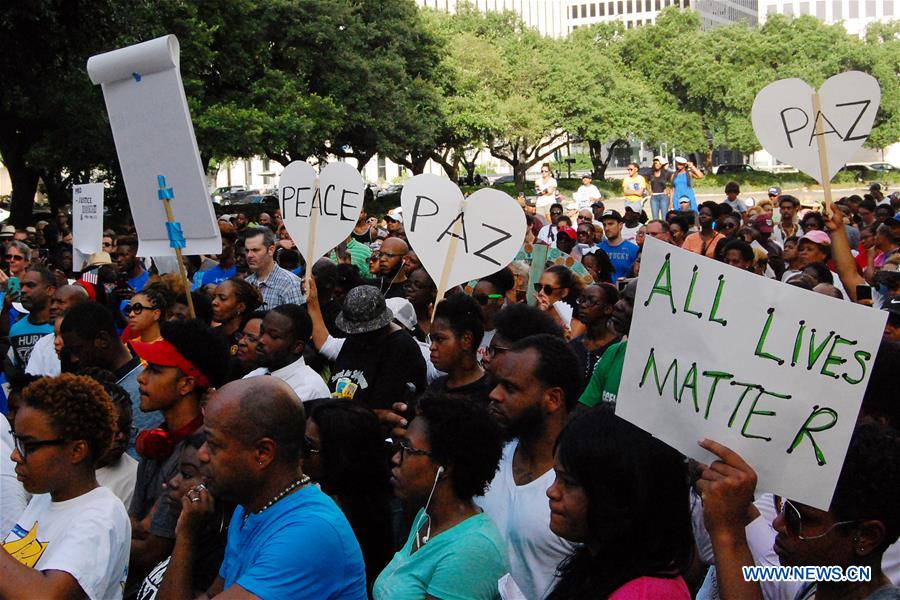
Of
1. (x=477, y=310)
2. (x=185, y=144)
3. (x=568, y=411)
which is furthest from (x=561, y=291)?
(x=568, y=411)

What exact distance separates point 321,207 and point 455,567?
204 inches

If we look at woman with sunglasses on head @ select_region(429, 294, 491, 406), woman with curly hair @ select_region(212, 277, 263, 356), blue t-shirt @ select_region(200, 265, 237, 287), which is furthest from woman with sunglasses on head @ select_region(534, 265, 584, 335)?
blue t-shirt @ select_region(200, 265, 237, 287)

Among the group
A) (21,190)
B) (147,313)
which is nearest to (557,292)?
(147,313)

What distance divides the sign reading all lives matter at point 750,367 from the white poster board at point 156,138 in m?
4.22

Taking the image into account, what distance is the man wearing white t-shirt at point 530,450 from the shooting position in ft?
11.2

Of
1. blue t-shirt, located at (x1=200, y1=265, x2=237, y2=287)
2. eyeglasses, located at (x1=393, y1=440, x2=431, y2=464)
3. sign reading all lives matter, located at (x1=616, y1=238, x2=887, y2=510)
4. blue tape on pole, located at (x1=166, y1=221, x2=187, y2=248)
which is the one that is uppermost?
blue tape on pole, located at (x1=166, y1=221, x2=187, y2=248)

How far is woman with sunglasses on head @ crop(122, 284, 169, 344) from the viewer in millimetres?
6340

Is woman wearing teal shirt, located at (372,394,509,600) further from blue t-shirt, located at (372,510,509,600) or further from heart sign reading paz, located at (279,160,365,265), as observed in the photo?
heart sign reading paz, located at (279,160,365,265)

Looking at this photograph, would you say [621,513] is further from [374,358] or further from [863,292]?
[863,292]

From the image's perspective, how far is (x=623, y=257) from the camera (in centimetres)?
1120

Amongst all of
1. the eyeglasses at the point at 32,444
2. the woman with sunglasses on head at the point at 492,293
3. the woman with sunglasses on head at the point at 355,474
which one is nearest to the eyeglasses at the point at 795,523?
the woman with sunglasses on head at the point at 355,474

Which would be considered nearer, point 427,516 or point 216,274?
point 427,516

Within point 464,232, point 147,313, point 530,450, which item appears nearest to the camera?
point 530,450

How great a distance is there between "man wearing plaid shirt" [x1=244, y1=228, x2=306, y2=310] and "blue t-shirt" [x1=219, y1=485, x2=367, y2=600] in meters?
4.58
